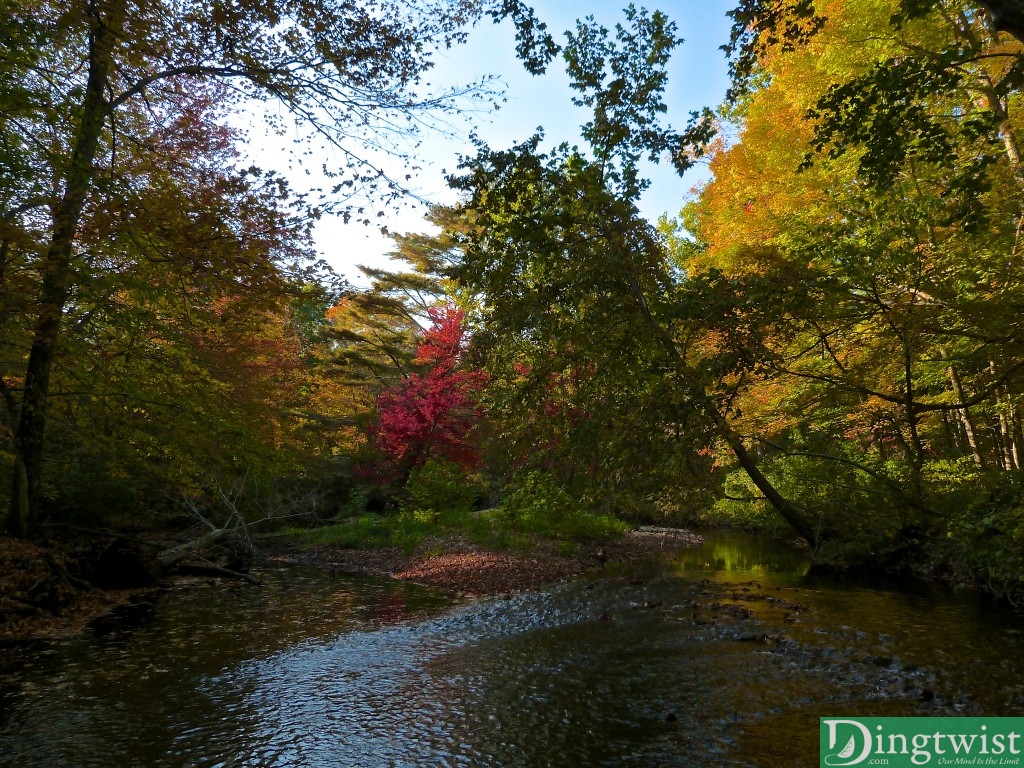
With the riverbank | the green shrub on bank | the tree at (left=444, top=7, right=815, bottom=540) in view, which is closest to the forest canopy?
the tree at (left=444, top=7, right=815, bottom=540)

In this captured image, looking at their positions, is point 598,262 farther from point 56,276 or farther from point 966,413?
point 966,413

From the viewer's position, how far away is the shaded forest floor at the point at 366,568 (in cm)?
844

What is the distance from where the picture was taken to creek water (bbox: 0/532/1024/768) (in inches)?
181

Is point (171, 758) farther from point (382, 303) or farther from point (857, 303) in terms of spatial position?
point (382, 303)

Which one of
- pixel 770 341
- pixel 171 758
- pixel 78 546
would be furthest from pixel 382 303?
pixel 171 758

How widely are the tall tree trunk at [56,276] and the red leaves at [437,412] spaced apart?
11077 millimetres

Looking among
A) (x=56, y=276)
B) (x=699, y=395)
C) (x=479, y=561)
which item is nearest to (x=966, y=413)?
(x=699, y=395)

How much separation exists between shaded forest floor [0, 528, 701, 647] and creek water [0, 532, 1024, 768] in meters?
0.86

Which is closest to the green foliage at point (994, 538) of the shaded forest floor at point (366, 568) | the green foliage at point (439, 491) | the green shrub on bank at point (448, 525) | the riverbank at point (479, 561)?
the shaded forest floor at point (366, 568)

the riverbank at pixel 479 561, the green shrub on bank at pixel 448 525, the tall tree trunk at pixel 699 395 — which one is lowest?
the riverbank at pixel 479 561

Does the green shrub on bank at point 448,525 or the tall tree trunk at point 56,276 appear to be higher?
the tall tree trunk at point 56,276

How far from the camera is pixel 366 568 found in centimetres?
1460

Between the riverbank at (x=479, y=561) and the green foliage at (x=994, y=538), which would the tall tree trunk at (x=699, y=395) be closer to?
the riverbank at (x=479, y=561)

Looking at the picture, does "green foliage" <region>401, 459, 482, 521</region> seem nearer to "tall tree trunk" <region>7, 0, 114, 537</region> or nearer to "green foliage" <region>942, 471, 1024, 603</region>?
"tall tree trunk" <region>7, 0, 114, 537</region>
